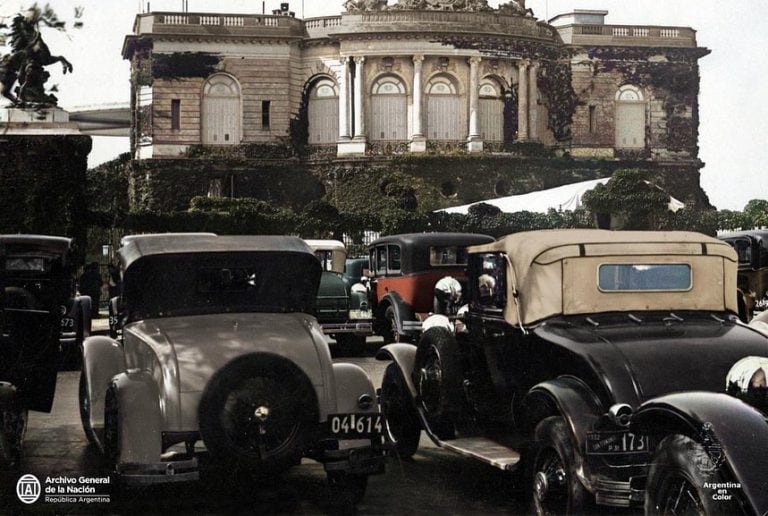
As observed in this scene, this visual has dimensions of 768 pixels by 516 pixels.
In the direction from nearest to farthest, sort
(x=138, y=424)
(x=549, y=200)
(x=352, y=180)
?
(x=138, y=424), (x=549, y=200), (x=352, y=180)

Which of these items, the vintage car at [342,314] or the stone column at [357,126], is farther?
the stone column at [357,126]

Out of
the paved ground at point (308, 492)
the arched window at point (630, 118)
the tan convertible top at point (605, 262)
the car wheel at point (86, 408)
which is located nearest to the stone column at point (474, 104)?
the arched window at point (630, 118)

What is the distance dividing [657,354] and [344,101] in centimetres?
4239

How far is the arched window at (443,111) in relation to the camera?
48.1m

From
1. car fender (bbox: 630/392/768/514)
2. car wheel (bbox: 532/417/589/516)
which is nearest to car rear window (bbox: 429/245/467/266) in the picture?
car wheel (bbox: 532/417/589/516)

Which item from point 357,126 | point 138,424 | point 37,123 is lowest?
point 138,424

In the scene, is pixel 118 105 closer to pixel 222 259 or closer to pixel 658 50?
pixel 658 50

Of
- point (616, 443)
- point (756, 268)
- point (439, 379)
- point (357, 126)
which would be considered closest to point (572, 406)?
point (616, 443)

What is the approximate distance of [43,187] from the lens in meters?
25.3

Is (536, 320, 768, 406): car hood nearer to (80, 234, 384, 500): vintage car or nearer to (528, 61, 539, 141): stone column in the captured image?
(80, 234, 384, 500): vintage car

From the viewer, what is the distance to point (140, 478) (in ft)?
22.9

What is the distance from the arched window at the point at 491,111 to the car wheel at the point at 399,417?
3954 cm

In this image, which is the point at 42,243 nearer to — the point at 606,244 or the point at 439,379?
the point at 439,379

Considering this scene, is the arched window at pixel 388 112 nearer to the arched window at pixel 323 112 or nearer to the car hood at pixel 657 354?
the arched window at pixel 323 112
